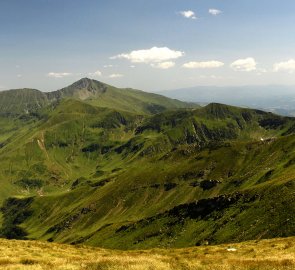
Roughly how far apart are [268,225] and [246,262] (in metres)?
117

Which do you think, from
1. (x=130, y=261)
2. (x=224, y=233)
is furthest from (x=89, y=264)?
(x=224, y=233)

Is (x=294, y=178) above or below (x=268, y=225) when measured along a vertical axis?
above

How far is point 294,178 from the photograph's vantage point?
530 feet

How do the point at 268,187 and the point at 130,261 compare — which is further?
the point at 268,187

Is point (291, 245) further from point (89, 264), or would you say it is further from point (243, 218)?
point (243, 218)

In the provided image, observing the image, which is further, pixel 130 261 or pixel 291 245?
pixel 291 245

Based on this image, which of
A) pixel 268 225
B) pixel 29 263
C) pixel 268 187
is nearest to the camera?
pixel 29 263

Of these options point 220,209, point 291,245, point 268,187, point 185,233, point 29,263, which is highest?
point 29,263

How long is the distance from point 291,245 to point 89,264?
3334cm

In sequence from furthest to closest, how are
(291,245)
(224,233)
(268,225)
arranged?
1. (224,233)
2. (268,225)
3. (291,245)

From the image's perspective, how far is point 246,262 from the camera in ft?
91.0

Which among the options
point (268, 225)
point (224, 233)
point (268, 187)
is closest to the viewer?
point (268, 225)

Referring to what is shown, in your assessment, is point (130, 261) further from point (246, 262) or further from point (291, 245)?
point (291, 245)

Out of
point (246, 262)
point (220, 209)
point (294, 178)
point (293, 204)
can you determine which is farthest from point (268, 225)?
point (246, 262)
